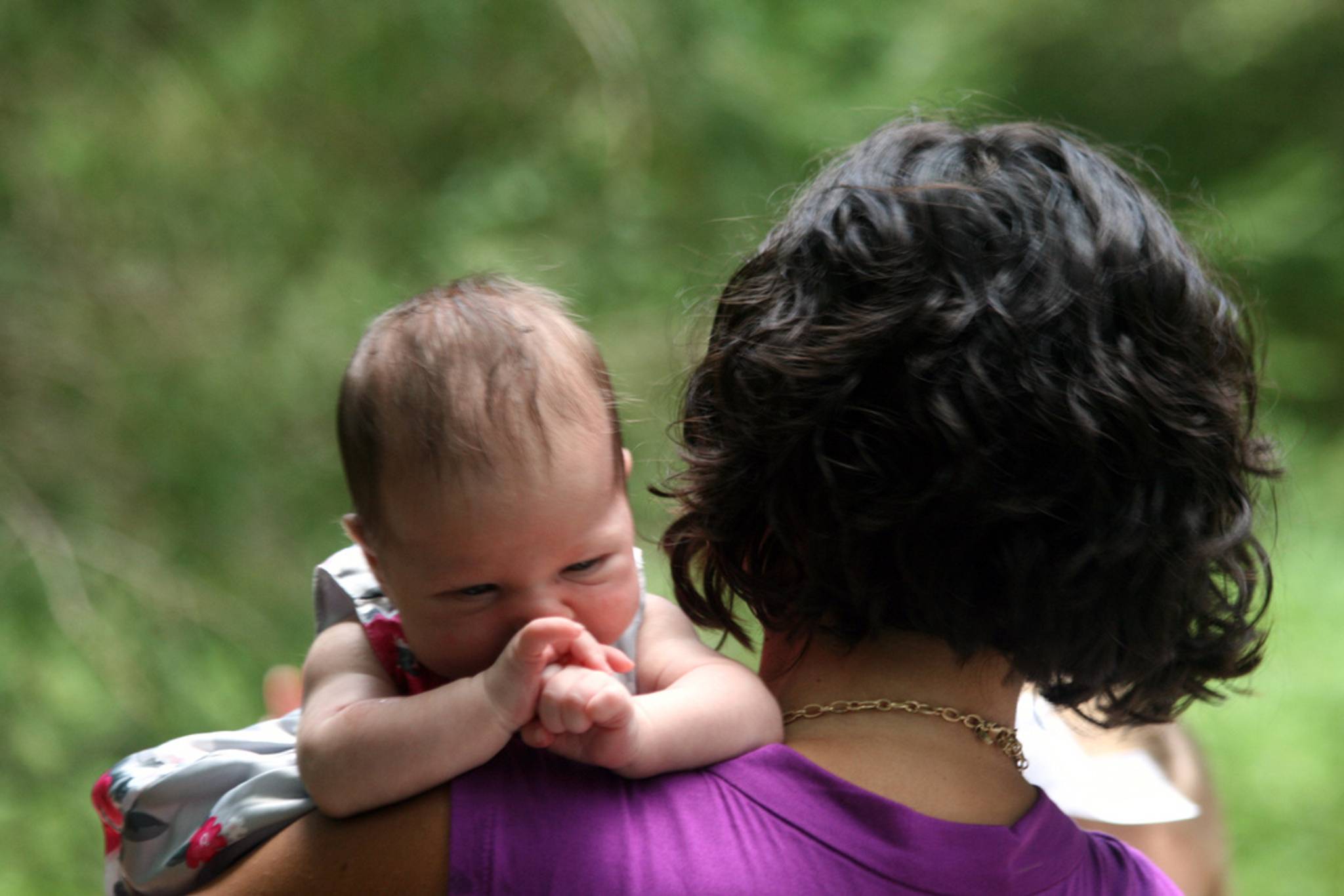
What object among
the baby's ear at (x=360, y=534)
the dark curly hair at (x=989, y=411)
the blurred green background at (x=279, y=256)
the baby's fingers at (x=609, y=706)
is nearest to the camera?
the baby's fingers at (x=609, y=706)

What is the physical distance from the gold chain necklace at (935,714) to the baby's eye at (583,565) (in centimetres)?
22

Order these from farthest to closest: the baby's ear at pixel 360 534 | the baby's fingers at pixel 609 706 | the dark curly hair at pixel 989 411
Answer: the baby's ear at pixel 360 534
the dark curly hair at pixel 989 411
the baby's fingers at pixel 609 706

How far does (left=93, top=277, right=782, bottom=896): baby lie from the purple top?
0.03 metres

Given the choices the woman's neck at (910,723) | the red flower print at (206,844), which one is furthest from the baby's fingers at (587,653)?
the red flower print at (206,844)

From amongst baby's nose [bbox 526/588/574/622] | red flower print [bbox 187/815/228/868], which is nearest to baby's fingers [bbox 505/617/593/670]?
baby's nose [bbox 526/588/574/622]

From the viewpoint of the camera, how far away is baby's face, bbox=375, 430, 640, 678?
112 cm

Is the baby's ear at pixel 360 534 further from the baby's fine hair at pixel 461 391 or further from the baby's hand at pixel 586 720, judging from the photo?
the baby's hand at pixel 586 720

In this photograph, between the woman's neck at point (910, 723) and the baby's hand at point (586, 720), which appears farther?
the woman's neck at point (910, 723)

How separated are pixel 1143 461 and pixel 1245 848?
327cm

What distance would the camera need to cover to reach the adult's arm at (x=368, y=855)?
3.34 feet

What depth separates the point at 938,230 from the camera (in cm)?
113

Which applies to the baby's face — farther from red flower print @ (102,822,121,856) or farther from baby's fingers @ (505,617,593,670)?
red flower print @ (102,822,121,856)

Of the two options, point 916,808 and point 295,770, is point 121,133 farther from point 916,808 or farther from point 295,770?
point 916,808

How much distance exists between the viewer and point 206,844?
3.73 feet
